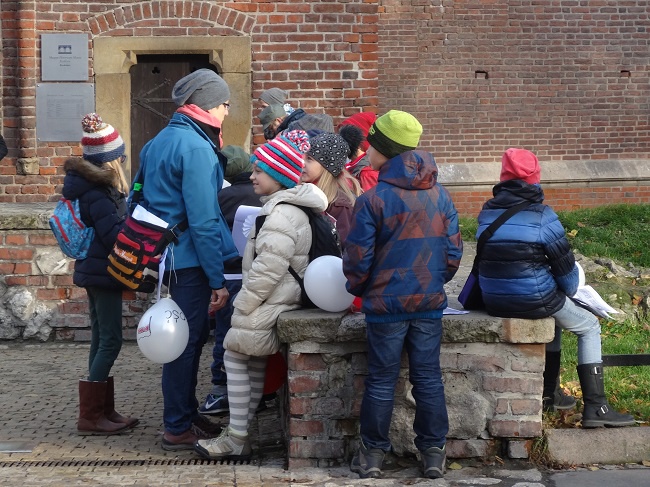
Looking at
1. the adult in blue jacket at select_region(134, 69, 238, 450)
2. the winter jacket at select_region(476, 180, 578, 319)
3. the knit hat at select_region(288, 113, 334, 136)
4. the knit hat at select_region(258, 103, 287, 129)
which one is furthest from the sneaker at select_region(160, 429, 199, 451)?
the knit hat at select_region(258, 103, 287, 129)

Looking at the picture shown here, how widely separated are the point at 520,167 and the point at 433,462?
4.82 feet

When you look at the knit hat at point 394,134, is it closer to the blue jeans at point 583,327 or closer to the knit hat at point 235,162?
the blue jeans at point 583,327

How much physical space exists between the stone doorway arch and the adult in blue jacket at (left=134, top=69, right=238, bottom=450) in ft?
15.1

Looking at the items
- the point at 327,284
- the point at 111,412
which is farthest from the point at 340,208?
the point at 111,412

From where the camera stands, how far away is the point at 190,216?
5.32 m

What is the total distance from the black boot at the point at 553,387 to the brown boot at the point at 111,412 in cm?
228

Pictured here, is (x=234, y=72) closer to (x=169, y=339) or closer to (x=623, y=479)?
(x=169, y=339)

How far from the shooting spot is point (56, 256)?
8.52 m

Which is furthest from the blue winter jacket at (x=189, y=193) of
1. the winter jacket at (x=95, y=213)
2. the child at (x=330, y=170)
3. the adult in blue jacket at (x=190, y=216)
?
the child at (x=330, y=170)

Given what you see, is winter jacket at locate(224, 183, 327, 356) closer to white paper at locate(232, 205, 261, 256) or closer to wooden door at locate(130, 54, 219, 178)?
white paper at locate(232, 205, 261, 256)

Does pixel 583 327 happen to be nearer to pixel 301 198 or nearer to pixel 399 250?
pixel 399 250

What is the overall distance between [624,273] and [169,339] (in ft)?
18.8

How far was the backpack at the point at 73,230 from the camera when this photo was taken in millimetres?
5809

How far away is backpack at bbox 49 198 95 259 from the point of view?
5809mm
